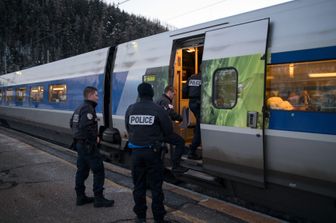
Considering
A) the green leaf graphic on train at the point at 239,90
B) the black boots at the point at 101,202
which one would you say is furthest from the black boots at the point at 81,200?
the green leaf graphic on train at the point at 239,90

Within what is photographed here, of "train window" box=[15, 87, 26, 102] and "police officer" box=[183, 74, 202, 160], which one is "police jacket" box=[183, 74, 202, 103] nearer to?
"police officer" box=[183, 74, 202, 160]

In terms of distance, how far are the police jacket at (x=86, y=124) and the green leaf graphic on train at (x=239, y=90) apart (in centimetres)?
178

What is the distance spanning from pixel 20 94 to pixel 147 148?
15.6 meters

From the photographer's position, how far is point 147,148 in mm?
4414

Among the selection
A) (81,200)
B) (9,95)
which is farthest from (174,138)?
(9,95)

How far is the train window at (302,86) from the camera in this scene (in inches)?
163

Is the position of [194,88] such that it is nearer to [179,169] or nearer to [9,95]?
[179,169]

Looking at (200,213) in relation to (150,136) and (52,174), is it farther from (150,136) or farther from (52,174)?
(52,174)

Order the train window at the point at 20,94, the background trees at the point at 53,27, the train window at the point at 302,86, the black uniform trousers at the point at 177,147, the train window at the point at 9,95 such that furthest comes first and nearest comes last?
1. the background trees at the point at 53,27
2. the train window at the point at 9,95
3. the train window at the point at 20,94
4. the black uniform trousers at the point at 177,147
5. the train window at the point at 302,86

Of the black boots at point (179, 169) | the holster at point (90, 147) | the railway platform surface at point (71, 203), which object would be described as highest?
the holster at point (90, 147)

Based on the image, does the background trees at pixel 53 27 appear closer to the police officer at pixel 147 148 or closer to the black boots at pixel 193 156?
the black boots at pixel 193 156

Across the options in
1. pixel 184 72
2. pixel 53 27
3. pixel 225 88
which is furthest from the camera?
pixel 53 27

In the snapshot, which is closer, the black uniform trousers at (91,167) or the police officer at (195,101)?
the black uniform trousers at (91,167)

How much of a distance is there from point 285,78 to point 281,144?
87 centimetres
